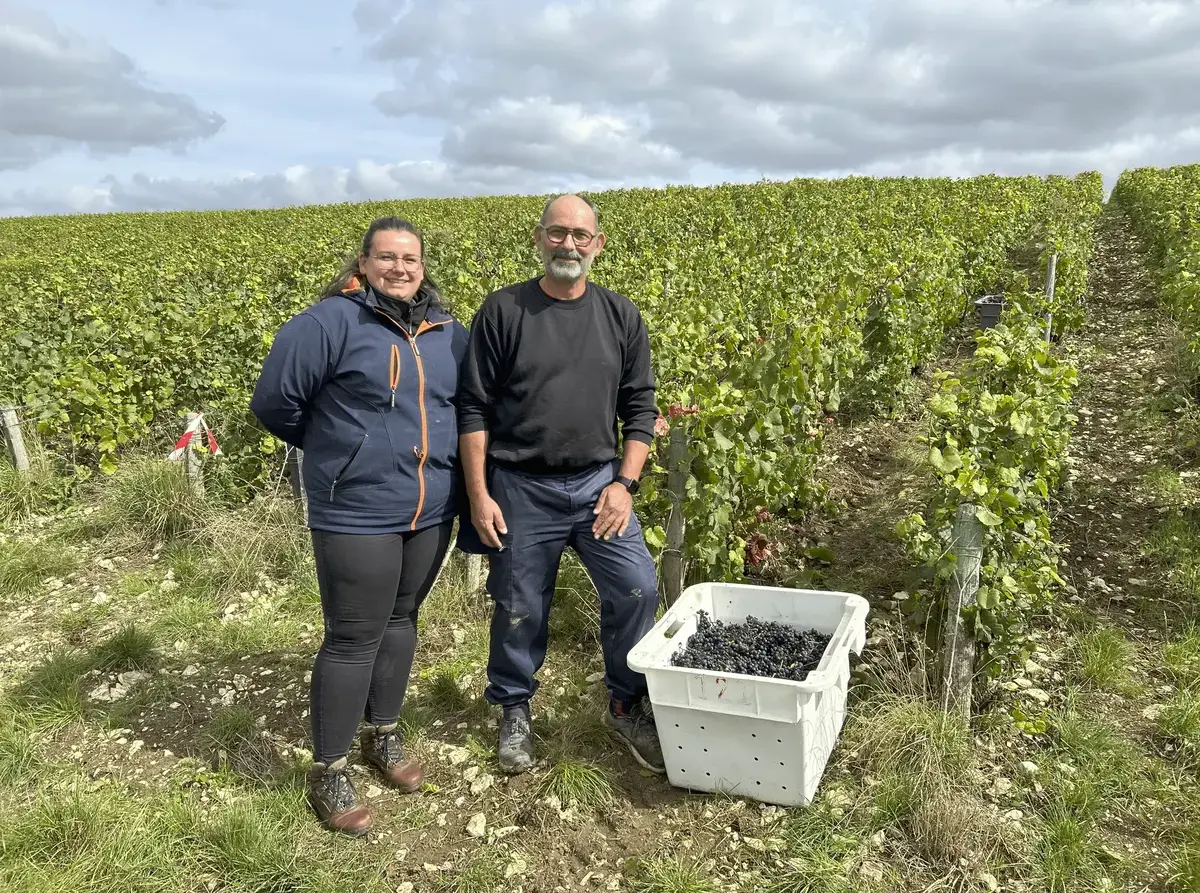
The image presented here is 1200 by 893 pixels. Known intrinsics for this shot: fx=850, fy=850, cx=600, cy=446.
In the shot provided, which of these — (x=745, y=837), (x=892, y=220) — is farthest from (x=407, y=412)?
(x=892, y=220)

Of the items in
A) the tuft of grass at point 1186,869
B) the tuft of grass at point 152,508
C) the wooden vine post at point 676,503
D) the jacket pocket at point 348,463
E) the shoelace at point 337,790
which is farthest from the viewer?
the tuft of grass at point 152,508

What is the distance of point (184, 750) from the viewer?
3.34 m

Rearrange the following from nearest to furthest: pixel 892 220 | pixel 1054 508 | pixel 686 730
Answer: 1. pixel 686 730
2. pixel 1054 508
3. pixel 892 220

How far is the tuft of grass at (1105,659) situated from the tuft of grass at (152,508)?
4687 mm

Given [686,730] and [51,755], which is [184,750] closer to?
[51,755]

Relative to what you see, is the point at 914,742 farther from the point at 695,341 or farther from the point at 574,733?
the point at 695,341

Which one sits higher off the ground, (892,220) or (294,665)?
(892,220)

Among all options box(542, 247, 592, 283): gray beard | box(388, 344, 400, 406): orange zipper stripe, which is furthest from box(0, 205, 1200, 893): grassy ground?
box(542, 247, 592, 283): gray beard

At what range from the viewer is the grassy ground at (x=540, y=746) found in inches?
103

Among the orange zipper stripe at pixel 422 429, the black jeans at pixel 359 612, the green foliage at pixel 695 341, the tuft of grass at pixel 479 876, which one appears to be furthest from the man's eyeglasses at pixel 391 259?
the tuft of grass at pixel 479 876

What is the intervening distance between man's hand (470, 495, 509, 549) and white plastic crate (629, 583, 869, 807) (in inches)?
23.4

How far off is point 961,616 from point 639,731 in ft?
4.12

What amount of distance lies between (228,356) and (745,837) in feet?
16.3

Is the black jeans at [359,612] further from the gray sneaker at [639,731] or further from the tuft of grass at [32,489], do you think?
the tuft of grass at [32,489]
